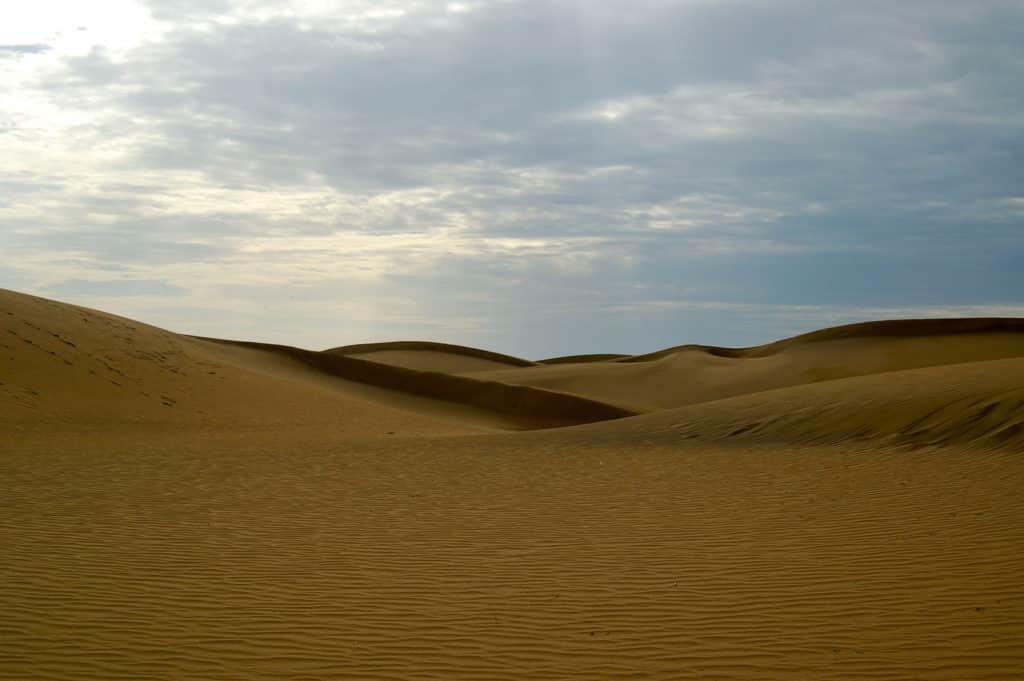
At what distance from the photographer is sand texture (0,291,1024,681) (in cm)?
552

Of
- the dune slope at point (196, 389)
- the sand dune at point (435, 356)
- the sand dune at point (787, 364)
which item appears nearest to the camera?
the dune slope at point (196, 389)

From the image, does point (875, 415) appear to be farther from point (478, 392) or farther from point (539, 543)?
point (478, 392)

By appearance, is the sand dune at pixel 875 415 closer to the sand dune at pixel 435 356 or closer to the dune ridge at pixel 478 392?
the dune ridge at pixel 478 392

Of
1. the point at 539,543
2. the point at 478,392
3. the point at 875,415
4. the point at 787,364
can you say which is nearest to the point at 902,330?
the point at 787,364

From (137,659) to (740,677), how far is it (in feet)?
11.3

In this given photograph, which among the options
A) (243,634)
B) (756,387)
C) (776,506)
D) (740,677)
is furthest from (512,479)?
(756,387)

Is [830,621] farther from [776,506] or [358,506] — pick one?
[358,506]

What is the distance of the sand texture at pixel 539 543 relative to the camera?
5.52 meters

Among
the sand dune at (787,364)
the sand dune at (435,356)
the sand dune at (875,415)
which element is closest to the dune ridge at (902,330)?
the sand dune at (787,364)

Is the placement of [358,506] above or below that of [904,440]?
below

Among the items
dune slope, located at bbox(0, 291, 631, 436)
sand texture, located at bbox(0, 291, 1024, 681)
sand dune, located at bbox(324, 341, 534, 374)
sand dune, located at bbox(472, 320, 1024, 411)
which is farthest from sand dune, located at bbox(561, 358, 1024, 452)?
sand dune, located at bbox(324, 341, 534, 374)

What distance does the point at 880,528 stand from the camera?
334 inches

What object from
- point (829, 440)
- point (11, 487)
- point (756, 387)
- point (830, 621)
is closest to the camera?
point (830, 621)

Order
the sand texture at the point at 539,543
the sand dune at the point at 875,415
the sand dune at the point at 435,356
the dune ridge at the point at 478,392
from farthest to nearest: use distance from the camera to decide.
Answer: the sand dune at the point at 435,356
the dune ridge at the point at 478,392
the sand dune at the point at 875,415
the sand texture at the point at 539,543
